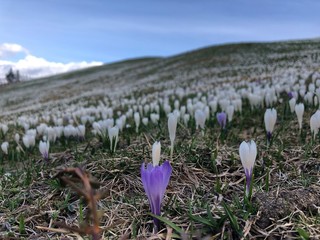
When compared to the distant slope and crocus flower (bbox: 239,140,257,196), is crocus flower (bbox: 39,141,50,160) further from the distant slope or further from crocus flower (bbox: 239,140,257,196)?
the distant slope

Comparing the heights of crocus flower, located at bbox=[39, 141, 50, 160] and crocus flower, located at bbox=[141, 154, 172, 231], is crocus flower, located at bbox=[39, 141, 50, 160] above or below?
below

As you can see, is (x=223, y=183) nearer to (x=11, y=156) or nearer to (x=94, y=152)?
(x=94, y=152)

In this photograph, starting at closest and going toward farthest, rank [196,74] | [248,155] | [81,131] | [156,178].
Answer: [156,178], [248,155], [81,131], [196,74]

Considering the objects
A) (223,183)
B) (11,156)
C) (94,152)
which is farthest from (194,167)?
(11,156)

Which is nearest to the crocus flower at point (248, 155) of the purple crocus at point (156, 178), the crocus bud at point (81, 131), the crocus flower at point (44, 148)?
the purple crocus at point (156, 178)

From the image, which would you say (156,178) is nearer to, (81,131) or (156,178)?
(156,178)

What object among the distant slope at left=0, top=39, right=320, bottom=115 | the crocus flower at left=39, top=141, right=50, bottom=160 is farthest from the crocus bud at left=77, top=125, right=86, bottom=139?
the distant slope at left=0, top=39, right=320, bottom=115

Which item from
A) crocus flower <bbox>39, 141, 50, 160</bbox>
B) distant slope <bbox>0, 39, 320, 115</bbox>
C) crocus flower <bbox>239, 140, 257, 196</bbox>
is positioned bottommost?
distant slope <bbox>0, 39, 320, 115</bbox>

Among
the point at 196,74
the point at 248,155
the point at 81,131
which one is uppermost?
the point at 248,155

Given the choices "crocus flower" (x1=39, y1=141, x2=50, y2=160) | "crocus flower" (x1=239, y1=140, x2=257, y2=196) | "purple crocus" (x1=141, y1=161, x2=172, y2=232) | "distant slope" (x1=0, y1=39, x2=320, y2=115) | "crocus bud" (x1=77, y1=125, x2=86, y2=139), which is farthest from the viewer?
"distant slope" (x1=0, y1=39, x2=320, y2=115)

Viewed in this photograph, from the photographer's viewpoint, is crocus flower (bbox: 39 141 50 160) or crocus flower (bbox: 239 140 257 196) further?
crocus flower (bbox: 39 141 50 160)

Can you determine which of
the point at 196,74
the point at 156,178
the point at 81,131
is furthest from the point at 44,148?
the point at 196,74
